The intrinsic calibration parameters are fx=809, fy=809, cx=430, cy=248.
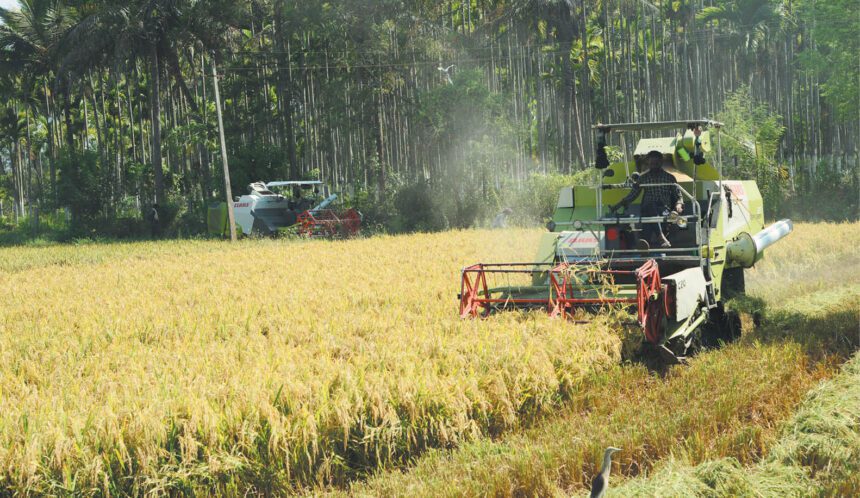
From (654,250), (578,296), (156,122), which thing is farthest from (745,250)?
(156,122)

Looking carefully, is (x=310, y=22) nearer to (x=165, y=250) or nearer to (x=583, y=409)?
(x=165, y=250)

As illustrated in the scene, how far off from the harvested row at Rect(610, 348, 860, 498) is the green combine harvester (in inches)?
80.0

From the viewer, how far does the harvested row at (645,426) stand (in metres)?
5.20

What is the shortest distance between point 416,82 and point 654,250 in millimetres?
26066

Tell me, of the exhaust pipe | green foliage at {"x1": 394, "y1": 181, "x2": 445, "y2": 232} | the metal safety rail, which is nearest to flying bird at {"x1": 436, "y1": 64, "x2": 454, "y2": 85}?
green foliage at {"x1": 394, "y1": 181, "x2": 445, "y2": 232}

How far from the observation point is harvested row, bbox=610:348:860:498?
4.75 m

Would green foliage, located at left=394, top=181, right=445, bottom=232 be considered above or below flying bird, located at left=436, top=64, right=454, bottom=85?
below

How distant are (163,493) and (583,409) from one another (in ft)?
11.4

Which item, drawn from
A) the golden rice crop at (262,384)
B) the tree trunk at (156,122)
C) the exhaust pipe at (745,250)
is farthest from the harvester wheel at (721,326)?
the tree trunk at (156,122)

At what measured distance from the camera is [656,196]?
944 cm

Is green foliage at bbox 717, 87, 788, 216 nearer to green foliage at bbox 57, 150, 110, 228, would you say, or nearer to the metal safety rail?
the metal safety rail

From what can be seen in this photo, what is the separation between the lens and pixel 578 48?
114 ft

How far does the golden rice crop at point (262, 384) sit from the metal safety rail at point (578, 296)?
1.49 feet

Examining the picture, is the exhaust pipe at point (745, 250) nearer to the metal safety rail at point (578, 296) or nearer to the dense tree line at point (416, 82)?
the metal safety rail at point (578, 296)
